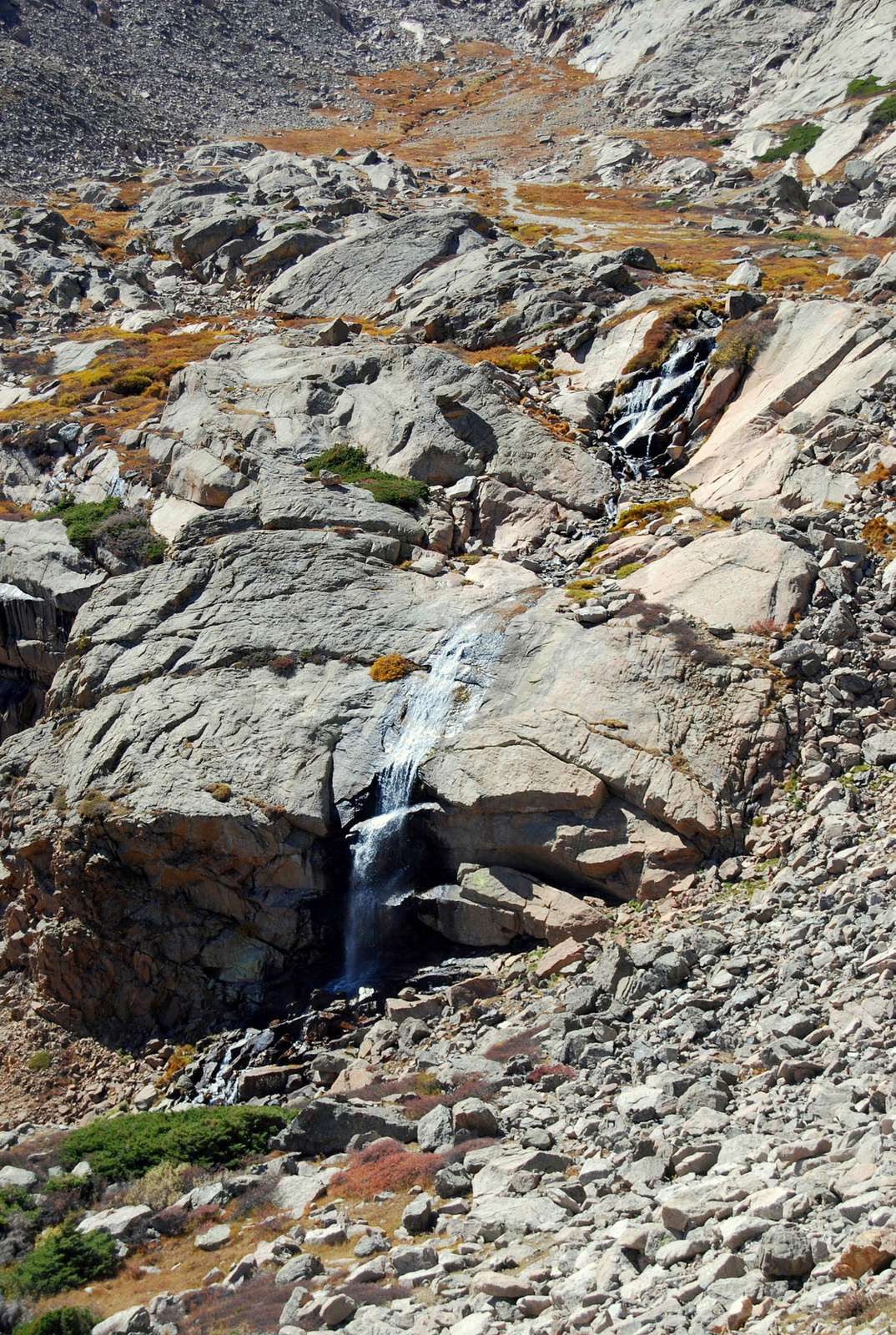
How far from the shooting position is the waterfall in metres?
23.2

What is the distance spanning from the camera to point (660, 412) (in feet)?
115

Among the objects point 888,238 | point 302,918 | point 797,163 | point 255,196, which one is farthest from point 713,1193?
point 797,163

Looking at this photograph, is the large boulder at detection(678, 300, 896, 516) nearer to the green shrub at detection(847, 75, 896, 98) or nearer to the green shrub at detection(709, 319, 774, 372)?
the green shrub at detection(709, 319, 774, 372)

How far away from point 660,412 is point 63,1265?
30.7 meters

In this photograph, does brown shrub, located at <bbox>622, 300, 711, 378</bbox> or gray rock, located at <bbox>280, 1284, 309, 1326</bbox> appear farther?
brown shrub, located at <bbox>622, 300, 711, 378</bbox>

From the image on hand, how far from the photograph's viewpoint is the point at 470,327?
44.0 m

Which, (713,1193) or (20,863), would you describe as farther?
(20,863)

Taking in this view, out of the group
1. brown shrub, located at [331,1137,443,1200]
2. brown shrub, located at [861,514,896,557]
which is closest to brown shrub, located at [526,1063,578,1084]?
brown shrub, located at [331,1137,443,1200]

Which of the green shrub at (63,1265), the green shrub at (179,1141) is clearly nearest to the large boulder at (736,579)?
the green shrub at (179,1141)

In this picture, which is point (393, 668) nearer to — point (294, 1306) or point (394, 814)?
point (394, 814)

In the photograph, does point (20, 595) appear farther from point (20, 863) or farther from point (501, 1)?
point (501, 1)

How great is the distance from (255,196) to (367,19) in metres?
83.0

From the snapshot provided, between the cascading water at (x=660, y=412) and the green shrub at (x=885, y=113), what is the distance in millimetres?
45280

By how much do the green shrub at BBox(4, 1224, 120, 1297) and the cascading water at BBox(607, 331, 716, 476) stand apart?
1068 inches
